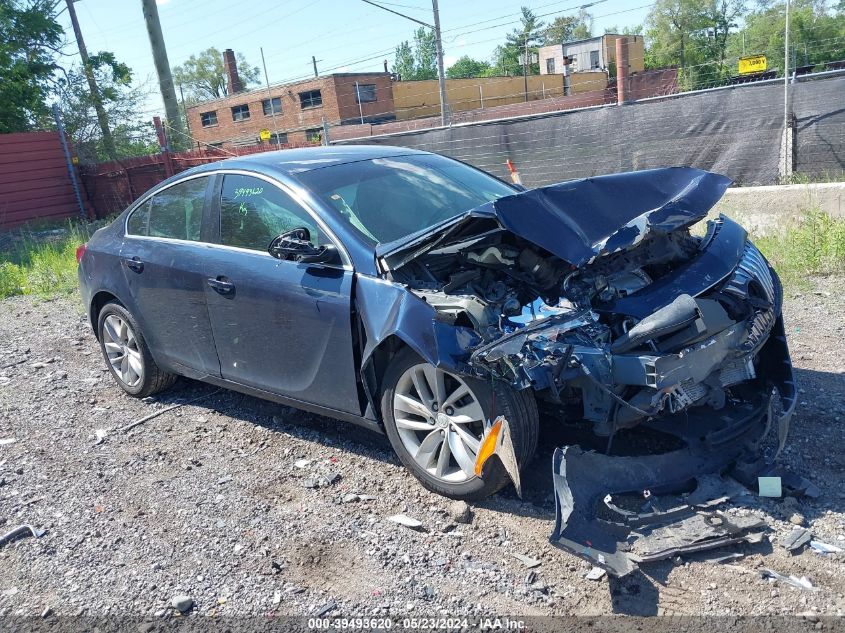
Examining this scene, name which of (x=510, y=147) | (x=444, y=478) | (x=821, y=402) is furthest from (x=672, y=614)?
(x=510, y=147)

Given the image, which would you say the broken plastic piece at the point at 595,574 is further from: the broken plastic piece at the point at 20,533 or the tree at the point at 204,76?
the tree at the point at 204,76

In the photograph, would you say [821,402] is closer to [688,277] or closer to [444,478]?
[688,277]

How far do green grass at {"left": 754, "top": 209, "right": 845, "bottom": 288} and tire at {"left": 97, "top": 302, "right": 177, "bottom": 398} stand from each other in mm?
5685

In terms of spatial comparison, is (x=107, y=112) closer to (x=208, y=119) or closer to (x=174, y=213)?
(x=174, y=213)

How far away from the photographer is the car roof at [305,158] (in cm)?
454

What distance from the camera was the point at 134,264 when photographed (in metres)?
5.17

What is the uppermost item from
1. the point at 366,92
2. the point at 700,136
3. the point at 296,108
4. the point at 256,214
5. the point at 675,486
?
the point at 366,92

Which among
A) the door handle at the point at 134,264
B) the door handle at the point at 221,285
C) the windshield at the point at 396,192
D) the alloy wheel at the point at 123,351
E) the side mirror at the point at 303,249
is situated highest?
the windshield at the point at 396,192

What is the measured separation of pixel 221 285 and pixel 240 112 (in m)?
50.5

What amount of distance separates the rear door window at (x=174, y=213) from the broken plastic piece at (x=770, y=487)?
3.61 metres

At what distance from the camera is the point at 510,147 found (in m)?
10.7

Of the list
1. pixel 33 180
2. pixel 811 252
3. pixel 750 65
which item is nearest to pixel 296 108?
pixel 33 180

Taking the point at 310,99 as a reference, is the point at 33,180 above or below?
below

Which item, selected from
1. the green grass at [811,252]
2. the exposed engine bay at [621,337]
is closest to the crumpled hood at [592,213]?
the exposed engine bay at [621,337]
